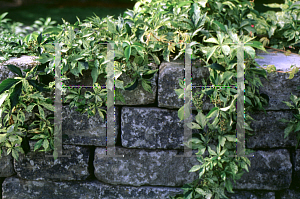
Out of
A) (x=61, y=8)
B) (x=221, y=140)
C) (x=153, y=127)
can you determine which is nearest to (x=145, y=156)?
(x=153, y=127)

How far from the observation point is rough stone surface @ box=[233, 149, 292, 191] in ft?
5.44

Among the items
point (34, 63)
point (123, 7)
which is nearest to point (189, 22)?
point (34, 63)

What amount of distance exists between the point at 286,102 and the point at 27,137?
1.51 metres

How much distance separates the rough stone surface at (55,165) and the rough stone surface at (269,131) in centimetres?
100

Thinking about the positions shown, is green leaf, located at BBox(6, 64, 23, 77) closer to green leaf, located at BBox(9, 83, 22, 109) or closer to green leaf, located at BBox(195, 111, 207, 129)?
green leaf, located at BBox(9, 83, 22, 109)

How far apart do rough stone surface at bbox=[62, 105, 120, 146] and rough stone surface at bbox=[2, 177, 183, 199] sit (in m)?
0.27

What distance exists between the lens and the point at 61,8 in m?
5.41

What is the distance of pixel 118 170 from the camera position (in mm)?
1700

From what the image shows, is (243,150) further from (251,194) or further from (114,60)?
(114,60)

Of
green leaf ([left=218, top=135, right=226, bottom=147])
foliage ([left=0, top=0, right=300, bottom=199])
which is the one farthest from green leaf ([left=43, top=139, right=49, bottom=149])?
green leaf ([left=218, top=135, right=226, bottom=147])

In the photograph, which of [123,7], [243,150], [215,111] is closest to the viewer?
[215,111]

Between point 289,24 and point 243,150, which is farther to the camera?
point 289,24

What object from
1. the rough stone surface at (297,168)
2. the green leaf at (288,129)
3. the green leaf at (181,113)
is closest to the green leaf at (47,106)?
the green leaf at (181,113)

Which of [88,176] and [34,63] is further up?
[34,63]
